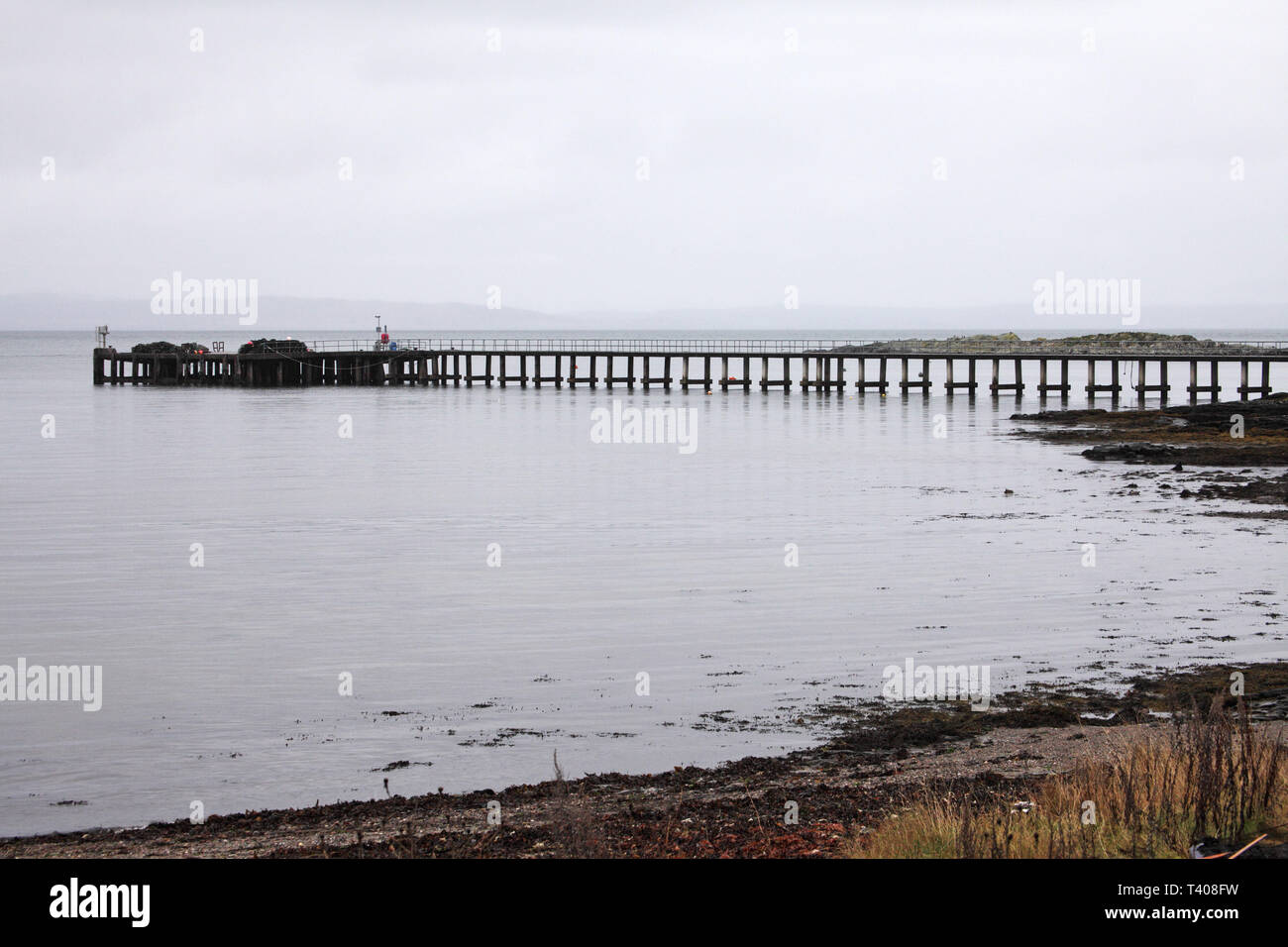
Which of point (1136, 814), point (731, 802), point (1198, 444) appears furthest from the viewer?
point (1198, 444)

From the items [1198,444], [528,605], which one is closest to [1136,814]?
[528,605]

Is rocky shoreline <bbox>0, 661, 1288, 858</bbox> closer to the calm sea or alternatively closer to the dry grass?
the dry grass

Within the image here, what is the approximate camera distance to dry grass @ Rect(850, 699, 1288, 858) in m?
7.69

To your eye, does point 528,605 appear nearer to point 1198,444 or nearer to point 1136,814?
point 1136,814

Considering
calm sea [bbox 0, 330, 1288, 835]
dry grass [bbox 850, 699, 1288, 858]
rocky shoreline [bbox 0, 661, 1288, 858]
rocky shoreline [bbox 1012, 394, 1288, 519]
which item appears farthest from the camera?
rocky shoreline [bbox 1012, 394, 1288, 519]

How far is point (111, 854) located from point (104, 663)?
8.02 metres

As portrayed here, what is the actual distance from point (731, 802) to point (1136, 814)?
3.56 metres

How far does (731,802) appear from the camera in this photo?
35.5ft

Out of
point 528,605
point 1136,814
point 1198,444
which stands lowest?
point 528,605

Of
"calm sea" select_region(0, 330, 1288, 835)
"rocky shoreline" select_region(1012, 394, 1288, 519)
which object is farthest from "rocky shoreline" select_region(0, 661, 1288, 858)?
"rocky shoreline" select_region(1012, 394, 1288, 519)

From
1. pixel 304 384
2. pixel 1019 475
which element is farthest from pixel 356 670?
pixel 304 384

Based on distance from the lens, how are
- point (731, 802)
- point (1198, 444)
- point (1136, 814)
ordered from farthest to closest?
point (1198, 444)
point (731, 802)
point (1136, 814)

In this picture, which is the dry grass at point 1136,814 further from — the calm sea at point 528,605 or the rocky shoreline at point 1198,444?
the rocky shoreline at point 1198,444

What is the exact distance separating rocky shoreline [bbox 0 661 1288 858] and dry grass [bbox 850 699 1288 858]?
1.73 ft
